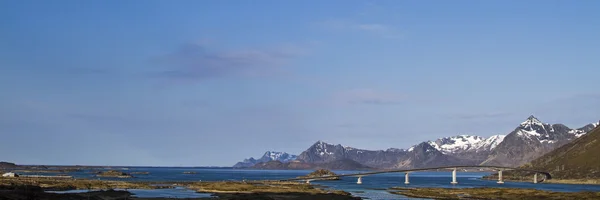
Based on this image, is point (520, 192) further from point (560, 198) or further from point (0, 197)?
point (0, 197)

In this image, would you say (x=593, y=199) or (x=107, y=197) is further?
(x=593, y=199)

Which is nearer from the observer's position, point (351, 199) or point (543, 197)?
point (351, 199)

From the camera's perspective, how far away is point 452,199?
150375mm

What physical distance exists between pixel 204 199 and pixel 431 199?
52.7 m

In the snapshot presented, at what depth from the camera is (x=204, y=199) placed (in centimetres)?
13638

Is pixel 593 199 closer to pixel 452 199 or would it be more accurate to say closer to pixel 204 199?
pixel 452 199

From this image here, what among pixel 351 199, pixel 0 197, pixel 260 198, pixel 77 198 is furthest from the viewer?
pixel 351 199

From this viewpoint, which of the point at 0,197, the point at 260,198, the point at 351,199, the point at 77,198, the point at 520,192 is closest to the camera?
the point at 0,197

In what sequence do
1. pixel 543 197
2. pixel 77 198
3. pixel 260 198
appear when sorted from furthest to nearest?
pixel 543 197
pixel 260 198
pixel 77 198

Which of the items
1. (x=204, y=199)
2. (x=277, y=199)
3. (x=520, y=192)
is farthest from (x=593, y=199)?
(x=204, y=199)

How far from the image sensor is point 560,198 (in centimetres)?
15125

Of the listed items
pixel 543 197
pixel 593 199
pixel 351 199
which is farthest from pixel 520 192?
pixel 351 199

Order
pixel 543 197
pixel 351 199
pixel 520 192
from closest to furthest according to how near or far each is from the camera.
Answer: pixel 351 199
pixel 543 197
pixel 520 192

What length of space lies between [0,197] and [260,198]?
159ft
